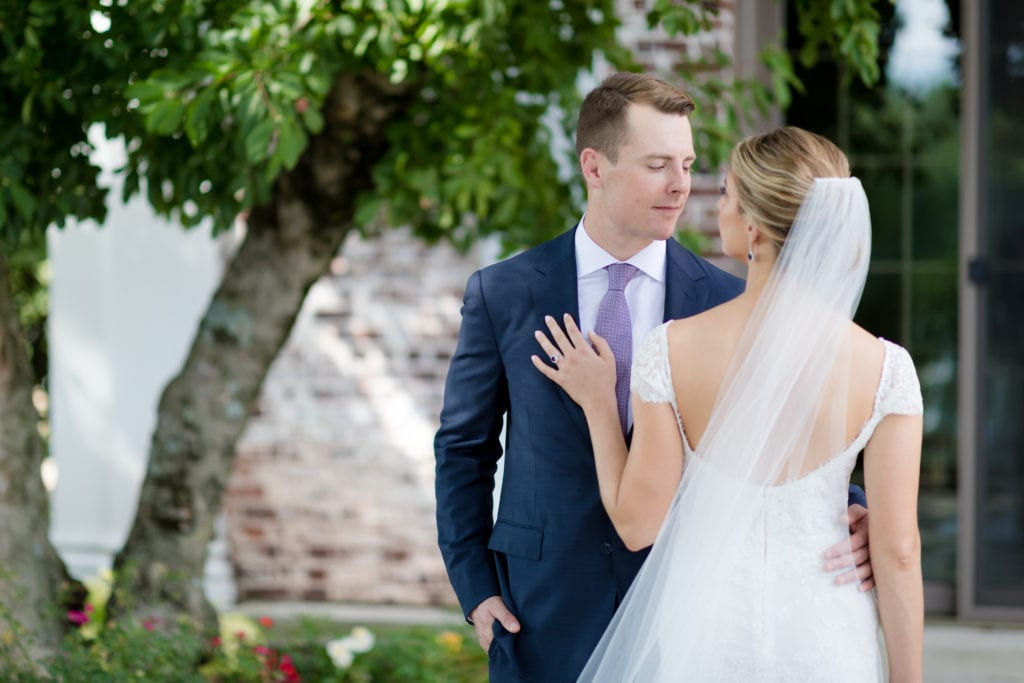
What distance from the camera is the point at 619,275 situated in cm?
250

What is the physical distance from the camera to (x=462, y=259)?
19.5ft

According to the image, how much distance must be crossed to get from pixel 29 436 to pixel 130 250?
6.70 feet

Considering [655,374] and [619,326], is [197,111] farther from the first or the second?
[655,374]

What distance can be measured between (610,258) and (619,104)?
1.01ft

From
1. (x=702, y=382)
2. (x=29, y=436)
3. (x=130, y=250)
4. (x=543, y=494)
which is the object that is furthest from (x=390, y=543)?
(x=702, y=382)

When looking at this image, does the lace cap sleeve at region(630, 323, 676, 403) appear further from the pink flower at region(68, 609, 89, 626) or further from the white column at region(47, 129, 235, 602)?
the white column at region(47, 129, 235, 602)

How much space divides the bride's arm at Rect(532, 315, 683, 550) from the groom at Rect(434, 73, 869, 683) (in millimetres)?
85

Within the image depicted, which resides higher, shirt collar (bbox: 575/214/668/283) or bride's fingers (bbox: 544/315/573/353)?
shirt collar (bbox: 575/214/668/283)

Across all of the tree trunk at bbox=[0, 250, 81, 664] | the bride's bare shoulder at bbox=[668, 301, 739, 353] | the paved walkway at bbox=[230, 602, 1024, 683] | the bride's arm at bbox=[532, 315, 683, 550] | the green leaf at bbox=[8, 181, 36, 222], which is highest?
the green leaf at bbox=[8, 181, 36, 222]

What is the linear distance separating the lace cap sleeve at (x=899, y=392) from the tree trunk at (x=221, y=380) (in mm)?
2469

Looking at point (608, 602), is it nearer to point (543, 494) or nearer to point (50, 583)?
point (543, 494)

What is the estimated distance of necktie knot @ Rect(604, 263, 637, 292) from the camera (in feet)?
8.19

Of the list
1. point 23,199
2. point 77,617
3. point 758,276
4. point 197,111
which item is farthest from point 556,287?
point 77,617

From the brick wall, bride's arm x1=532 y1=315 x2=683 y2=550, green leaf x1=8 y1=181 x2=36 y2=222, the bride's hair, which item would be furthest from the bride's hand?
the brick wall
